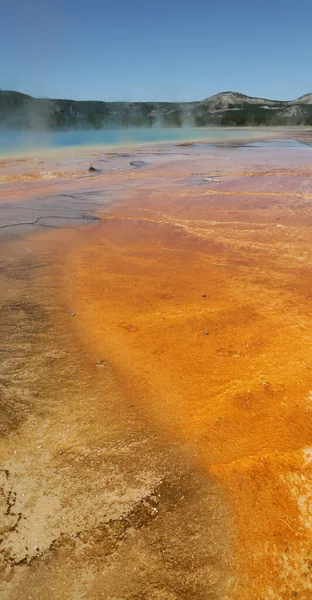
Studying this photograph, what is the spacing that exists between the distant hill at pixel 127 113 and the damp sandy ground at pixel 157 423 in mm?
61546

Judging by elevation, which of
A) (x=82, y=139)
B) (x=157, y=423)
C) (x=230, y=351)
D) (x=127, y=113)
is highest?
(x=127, y=113)

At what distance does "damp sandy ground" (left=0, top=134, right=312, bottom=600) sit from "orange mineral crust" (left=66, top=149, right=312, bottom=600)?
0.01m

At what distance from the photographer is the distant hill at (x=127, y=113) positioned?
213 feet

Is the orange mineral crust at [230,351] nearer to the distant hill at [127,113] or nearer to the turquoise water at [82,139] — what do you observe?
the turquoise water at [82,139]

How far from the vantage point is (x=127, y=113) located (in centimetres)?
9138

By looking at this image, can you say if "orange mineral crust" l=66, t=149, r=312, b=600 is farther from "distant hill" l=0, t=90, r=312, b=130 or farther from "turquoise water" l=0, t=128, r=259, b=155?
"distant hill" l=0, t=90, r=312, b=130

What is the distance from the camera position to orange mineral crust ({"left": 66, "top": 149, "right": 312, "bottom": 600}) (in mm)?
1526

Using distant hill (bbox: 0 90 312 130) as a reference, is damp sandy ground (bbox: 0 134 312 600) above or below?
below

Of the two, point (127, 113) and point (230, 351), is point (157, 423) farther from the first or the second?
point (127, 113)

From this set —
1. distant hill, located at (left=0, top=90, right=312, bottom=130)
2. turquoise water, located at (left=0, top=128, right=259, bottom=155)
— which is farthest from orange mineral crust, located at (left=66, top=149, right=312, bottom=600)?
distant hill, located at (left=0, top=90, right=312, bottom=130)

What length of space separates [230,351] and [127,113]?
4017 inches

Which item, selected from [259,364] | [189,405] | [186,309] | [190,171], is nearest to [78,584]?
[189,405]

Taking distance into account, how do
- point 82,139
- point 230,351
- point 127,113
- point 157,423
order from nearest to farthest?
point 157,423
point 230,351
point 82,139
point 127,113

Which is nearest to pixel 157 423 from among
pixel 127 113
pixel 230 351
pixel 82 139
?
pixel 230 351
